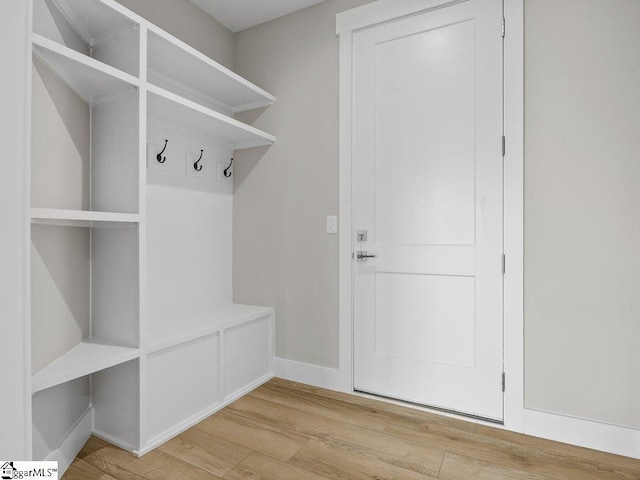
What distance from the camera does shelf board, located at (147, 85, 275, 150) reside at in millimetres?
1878

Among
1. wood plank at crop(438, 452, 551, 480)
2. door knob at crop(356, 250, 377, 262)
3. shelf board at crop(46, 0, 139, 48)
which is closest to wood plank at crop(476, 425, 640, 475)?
wood plank at crop(438, 452, 551, 480)

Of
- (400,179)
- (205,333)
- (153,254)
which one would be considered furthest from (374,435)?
(153,254)

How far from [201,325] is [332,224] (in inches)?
40.0

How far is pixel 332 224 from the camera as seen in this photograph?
2.43 meters

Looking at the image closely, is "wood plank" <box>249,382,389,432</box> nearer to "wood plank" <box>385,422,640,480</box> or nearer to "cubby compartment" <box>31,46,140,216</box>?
"wood plank" <box>385,422,640,480</box>

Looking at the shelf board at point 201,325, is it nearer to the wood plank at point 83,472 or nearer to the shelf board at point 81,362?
the shelf board at point 81,362

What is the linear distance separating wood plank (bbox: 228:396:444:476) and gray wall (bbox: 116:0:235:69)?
2365mm

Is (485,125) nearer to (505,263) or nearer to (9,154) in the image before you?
(505,263)

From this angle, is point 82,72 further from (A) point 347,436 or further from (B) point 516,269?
(B) point 516,269

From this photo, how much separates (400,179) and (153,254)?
5.04ft

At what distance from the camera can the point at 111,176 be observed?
1763 millimetres

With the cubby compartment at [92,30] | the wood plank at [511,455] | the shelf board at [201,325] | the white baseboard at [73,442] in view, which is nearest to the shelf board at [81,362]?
the shelf board at [201,325]

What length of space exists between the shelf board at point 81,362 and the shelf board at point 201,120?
1.21 meters

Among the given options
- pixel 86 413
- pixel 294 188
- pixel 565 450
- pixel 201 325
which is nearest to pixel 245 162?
pixel 294 188
